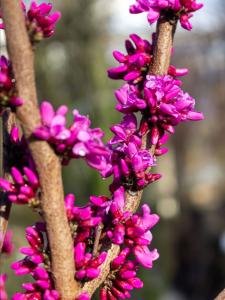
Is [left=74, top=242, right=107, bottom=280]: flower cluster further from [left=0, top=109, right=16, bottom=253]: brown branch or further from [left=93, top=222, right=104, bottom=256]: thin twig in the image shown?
[left=0, top=109, right=16, bottom=253]: brown branch

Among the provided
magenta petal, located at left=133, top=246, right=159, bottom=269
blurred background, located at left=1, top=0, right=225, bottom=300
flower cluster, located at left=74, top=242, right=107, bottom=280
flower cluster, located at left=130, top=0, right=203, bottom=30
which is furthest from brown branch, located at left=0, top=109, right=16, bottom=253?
blurred background, located at left=1, top=0, right=225, bottom=300

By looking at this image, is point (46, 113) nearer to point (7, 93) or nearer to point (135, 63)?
point (7, 93)

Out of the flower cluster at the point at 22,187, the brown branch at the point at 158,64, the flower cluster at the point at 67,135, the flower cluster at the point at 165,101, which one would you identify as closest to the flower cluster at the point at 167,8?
the brown branch at the point at 158,64

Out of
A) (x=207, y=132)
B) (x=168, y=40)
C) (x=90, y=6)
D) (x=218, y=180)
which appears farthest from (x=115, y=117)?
(x=207, y=132)

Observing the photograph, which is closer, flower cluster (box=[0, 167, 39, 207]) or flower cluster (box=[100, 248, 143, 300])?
flower cluster (box=[0, 167, 39, 207])

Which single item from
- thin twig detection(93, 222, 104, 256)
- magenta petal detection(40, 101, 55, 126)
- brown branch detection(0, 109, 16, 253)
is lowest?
thin twig detection(93, 222, 104, 256)

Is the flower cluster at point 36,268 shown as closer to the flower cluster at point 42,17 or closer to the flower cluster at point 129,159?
the flower cluster at point 129,159
